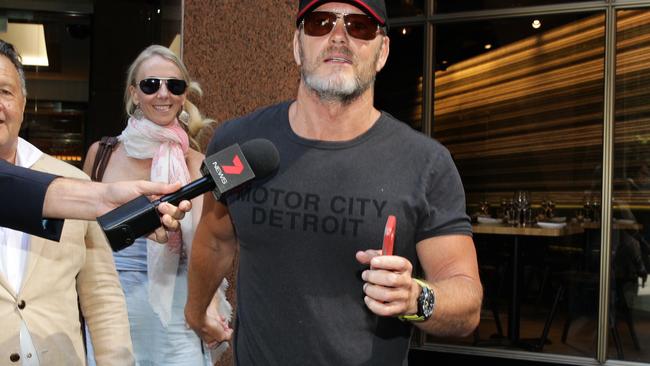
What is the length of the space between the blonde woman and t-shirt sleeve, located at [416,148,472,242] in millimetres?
1971

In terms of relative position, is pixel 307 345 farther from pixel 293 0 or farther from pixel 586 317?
pixel 586 317

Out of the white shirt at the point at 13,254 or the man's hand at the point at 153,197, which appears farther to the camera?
the white shirt at the point at 13,254

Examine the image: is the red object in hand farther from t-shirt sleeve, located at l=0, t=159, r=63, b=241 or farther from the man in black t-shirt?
t-shirt sleeve, located at l=0, t=159, r=63, b=241

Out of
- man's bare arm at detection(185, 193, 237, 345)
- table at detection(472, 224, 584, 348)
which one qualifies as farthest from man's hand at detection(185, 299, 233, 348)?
table at detection(472, 224, 584, 348)

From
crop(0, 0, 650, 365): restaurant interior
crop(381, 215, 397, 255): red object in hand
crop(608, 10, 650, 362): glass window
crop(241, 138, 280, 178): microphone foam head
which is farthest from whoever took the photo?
crop(608, 10, 650, 362): glass window

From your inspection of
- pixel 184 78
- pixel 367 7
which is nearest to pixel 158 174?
pixel 184 78

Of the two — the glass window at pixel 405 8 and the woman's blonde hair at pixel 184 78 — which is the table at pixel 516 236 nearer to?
the glass window at pixel 405 8

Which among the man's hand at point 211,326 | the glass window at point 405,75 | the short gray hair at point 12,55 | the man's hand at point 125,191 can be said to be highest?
the glass window at point 405,75

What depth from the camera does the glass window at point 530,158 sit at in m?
8.24

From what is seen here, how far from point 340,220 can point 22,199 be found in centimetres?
91

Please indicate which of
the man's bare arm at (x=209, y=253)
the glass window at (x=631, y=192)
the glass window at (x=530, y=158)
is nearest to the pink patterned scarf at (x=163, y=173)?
the man's bare arm at (x=209, y=253)

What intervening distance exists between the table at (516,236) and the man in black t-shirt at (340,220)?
19.3 feet

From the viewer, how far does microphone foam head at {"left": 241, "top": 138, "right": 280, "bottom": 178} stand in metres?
2.28

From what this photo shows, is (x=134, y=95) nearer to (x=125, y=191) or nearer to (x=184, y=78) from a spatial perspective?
(x=184, y=78)
